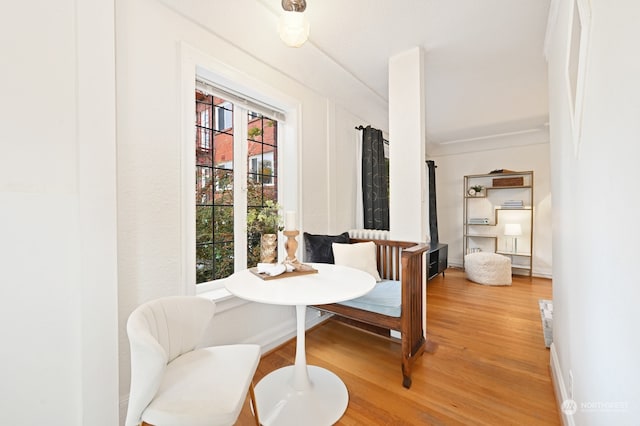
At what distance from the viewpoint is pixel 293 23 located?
4.80ft

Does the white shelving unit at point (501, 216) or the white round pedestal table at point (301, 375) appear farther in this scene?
the white shelving unit at point (501, 216)

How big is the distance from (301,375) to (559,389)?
1498 millimetres

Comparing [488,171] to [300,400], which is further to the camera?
[488,171]

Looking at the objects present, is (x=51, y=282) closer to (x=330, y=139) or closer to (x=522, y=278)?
(x=330, y=139)

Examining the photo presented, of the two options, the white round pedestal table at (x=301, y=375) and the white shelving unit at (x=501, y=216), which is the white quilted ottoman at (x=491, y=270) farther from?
the white round pedestal table at (x=301, y=375)

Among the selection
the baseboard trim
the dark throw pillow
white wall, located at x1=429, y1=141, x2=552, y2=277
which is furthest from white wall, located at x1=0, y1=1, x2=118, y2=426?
white wall, located at x1=429, y1=141, x2=552, y2=277

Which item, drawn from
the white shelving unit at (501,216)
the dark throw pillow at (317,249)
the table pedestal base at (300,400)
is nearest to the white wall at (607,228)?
the table pedestal base at (300,400)

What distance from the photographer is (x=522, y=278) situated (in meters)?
4.42

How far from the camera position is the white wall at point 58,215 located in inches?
40.9

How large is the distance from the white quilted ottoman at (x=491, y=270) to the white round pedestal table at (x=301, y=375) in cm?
334

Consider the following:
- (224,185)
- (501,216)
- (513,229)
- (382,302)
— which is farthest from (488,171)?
(224,185)

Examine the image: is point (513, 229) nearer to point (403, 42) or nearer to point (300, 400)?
point (403, 42)

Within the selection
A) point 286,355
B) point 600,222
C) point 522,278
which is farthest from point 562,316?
point 522,278

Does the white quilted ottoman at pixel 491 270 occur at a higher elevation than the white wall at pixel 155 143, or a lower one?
lower
